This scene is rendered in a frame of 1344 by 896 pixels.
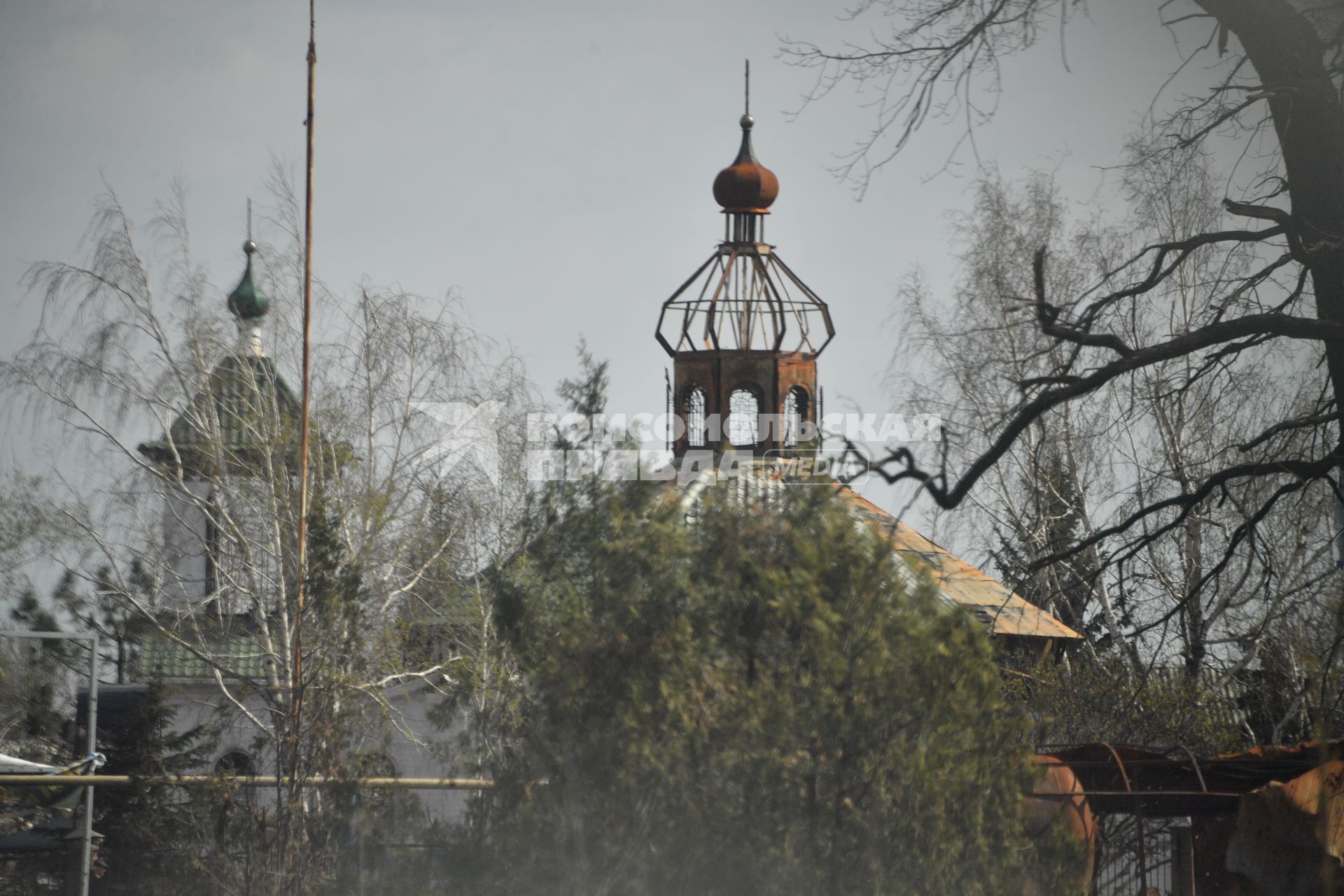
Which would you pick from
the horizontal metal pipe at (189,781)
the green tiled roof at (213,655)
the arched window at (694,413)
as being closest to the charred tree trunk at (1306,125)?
the horizontal metal pipe at (189,781)

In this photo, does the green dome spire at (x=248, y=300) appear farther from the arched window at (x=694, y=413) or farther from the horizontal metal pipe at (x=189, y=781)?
the horizontal metal pipe at (x=189, y=781)

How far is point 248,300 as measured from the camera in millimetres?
20781

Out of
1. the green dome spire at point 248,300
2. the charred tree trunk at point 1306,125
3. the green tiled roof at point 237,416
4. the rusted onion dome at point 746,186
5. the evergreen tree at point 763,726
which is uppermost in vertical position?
the rusted onion dome at point 746,186

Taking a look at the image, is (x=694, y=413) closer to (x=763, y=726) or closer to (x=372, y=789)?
(x=372, y=789)

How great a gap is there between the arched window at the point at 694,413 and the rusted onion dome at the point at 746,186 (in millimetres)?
3262

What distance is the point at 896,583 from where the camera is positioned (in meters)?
5.34

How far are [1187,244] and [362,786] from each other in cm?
502

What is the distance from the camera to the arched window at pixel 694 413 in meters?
21.7

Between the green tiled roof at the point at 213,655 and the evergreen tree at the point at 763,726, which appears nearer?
the evergreen tree at the point at 763,726

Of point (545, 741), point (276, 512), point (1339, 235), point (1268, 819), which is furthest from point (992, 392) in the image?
point (545, 741)

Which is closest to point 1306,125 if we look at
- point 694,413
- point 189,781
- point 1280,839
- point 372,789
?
point 1280,839

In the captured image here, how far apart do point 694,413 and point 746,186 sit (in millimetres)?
3916

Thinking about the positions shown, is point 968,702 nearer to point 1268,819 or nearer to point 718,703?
point 718,703

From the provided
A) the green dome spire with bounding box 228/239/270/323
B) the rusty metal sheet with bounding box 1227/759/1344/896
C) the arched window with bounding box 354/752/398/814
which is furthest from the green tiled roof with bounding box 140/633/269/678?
the rusty metal sheet with bounding box 1227/759/1344/896
